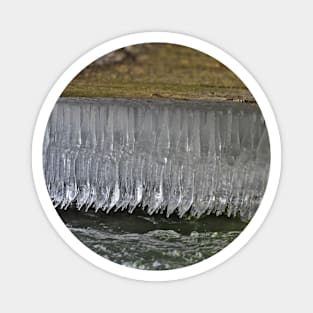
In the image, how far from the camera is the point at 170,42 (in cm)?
82

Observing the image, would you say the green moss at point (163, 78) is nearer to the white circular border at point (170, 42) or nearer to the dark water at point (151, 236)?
the white circular border at point (170, 42)

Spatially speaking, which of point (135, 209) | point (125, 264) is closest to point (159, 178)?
point (135, 209)

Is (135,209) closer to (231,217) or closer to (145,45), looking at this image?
(231,217)

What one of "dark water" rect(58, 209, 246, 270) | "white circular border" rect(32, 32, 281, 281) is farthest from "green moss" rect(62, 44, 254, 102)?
"dark water" rect(58, 209, 246, 270)

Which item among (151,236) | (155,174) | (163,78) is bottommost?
(151,236)

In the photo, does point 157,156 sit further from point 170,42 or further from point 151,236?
point 170,42

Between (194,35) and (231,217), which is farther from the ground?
(194,35)

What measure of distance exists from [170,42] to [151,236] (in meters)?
0.39

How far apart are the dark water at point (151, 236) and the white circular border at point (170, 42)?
33 mm

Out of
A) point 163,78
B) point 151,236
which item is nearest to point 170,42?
point 163,78

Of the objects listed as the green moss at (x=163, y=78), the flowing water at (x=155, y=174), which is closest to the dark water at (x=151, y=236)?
the flowing water at (x=155, y=174)

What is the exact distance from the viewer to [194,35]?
82 cm

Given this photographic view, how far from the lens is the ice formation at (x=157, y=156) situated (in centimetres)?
96

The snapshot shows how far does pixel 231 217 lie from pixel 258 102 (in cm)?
27
